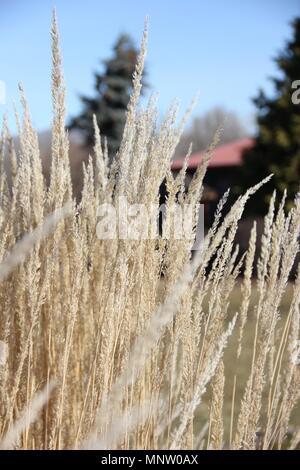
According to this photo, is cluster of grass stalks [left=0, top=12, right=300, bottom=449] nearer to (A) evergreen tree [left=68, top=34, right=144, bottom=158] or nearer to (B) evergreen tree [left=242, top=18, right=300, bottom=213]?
(B) evergreen tree [left=242, top=18, right=300, bottom=213]

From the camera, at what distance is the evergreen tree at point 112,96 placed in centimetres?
2047

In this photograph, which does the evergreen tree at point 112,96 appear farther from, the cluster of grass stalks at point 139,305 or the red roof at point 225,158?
the cluster of grass stalks at point 139,305

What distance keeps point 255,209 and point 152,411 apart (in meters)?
13.8

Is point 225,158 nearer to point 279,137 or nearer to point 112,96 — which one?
point 112,96

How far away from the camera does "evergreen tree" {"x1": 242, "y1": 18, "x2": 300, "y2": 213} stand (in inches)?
558

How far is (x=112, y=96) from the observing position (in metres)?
20.7

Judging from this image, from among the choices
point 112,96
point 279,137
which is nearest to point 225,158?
point 112,96

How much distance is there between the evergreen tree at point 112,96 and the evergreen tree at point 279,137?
6451mm

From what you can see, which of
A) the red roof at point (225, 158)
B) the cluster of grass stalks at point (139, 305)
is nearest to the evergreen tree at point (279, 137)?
the red roof at point (225, 158)

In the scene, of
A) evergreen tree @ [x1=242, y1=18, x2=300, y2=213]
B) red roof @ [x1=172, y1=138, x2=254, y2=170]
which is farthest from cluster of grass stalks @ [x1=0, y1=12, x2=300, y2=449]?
red roof @ [x1=172, y1=138, x2=254, y2=170]

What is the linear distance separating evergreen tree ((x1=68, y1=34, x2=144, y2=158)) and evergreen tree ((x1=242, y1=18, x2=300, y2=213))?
6451 mm

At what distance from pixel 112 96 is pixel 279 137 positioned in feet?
26.6
